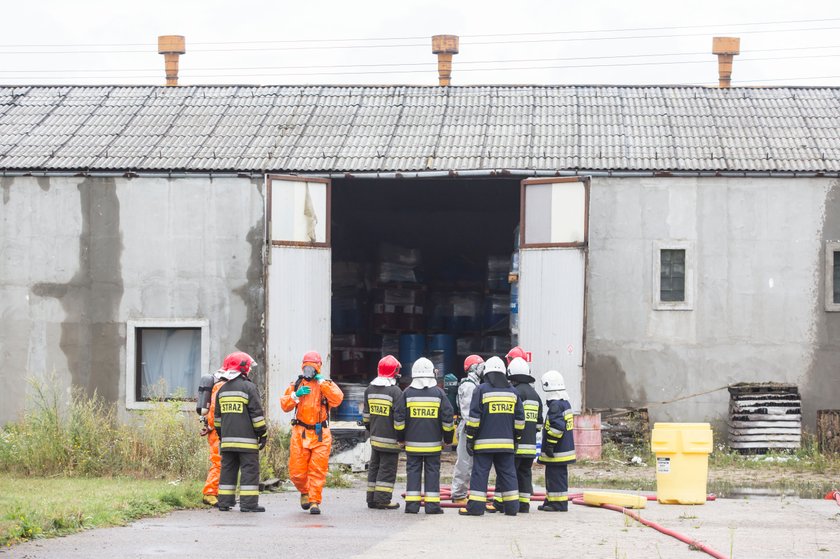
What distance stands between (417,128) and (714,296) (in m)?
5.99

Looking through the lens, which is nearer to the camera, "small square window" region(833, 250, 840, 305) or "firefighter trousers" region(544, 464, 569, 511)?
"firefighter trousers" region(544, 464, 569, 511)

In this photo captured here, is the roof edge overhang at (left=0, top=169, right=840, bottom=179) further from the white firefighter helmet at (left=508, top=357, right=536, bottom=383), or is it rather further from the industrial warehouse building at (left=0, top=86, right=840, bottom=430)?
the white firefighter helmet at (left=508, top=357, right=536, bottom=383)

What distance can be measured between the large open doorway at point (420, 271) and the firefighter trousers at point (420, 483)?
10214mm

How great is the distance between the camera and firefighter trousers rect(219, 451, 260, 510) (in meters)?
14.2

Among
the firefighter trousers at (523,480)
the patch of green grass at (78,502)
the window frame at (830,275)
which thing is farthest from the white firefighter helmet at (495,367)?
the window frame at (830,275)

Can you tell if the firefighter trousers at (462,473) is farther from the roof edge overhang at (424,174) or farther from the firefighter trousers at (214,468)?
the roof edge overhang at (424,174)

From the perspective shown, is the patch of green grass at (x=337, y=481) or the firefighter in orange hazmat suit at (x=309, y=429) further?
the patch of green grass at (x=337, y=481)

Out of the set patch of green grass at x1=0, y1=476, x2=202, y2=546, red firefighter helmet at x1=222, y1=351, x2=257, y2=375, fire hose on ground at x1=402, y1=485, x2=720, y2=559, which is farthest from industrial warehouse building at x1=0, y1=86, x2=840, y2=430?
red firefighter helmet at x1=222, y1=351, x2=257, y2=375

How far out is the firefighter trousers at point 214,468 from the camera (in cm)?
1476

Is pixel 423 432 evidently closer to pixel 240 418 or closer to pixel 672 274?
pixel 240 418

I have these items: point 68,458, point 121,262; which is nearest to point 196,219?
point 121,262

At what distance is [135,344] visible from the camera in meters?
22.0

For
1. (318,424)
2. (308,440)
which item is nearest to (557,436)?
(318,424)
